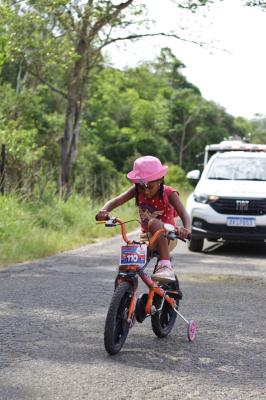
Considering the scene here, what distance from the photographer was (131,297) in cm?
555

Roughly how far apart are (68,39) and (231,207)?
10338 mm

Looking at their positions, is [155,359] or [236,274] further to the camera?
[236,274]

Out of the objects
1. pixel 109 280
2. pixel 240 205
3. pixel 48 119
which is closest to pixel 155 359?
pixel 109 280

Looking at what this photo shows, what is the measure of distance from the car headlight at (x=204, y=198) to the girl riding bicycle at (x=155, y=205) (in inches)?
253

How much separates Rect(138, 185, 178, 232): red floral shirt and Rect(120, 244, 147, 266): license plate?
1.68 ft

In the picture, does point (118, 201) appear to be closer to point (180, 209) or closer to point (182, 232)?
point (180, 209)

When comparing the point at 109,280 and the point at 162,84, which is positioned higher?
the point at 162,84

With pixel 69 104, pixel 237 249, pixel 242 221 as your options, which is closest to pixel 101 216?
pixel 242 221

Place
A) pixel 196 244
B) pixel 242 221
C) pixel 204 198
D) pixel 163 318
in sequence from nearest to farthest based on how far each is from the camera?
pixel 163 318
pixel 242 221
pixel 204 198
pixel 196 244

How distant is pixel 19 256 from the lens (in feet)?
36.8

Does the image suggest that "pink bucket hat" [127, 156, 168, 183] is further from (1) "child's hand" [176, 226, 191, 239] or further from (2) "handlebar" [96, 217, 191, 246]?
(1) "child's hand" [176, 226, 191, 239]

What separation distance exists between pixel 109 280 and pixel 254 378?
442 centimetres

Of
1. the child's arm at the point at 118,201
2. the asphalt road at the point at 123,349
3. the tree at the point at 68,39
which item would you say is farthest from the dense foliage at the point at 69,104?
the child's arm at the point at 118,201

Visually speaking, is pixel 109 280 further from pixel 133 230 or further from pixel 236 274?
pixel 133 230
